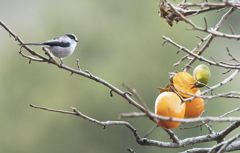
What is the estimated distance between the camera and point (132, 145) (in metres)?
13.3

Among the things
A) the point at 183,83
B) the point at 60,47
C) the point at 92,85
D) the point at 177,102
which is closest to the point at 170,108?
the point at 177,102

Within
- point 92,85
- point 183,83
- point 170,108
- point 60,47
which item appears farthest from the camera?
point 92,85

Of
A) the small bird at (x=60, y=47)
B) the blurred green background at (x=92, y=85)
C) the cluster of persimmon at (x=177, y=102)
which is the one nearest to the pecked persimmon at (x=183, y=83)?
the cluster of persimmon at (x=177, y=102)

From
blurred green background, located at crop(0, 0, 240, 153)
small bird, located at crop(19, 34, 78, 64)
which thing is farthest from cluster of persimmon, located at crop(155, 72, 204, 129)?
blurred green background, located at crop(0, 0, 240, 153)

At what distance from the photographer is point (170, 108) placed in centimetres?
123

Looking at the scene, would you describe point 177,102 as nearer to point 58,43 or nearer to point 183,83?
point 183,83

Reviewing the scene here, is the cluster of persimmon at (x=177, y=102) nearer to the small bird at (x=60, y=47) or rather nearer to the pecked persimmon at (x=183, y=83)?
the pecked persimmon at (x=183, y=83)

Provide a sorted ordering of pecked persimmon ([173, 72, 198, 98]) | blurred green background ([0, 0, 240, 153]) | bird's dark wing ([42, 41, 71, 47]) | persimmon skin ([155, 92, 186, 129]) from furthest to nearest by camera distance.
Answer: blurred green background ([0, 0, 240, 153])
bird's dark wing ([42, 41, 71, 47])
pecked persimmon ([173, 72, 198, 98])
persimmon skin ([155, 92, 186, 129])

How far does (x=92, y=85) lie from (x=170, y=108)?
40.2 feet

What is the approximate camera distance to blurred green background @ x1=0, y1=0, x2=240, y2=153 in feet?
43.0

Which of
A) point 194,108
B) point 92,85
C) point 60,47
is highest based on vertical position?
point 60,47

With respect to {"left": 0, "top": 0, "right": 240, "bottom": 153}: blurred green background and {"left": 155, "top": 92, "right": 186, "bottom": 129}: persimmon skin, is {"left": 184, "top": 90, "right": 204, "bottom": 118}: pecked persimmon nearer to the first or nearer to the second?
{"left": 155, "top": 92, "right": 186, "bottom": 129}: persimmon skin

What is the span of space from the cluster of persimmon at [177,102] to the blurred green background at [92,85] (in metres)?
10.9

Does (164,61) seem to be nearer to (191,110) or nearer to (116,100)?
(116,100)
